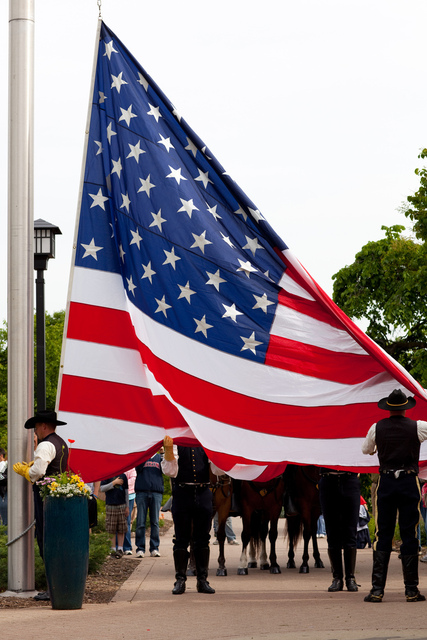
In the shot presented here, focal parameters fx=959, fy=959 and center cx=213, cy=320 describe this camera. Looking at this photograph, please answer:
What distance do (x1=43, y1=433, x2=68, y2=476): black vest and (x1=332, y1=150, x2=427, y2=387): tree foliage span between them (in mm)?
14073

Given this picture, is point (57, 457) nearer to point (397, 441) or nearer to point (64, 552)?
point (64, 552)

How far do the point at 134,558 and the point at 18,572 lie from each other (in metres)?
5.49

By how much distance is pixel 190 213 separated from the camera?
32.7 ft

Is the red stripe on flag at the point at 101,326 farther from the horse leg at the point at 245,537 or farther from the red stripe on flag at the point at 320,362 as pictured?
the horse leg at the point at 245,537

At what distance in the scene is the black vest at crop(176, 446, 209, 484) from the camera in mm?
10227

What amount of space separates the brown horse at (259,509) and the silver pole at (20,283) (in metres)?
3.67

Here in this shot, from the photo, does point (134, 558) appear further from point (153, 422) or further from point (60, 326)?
point (60, 326)

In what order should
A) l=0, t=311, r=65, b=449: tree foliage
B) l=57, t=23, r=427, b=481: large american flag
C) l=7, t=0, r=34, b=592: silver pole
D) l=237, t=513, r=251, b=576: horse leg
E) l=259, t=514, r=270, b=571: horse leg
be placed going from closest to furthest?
l=57, t=23, r=427, b=481: large american flag, l=7, t=0, r=34, b=592: silver pole, l=237, t=513, r=251, b=576: horse leg, l=259, t=514, r=270, b=571: horse leg, l=0, t=311, r=65, b=449: tree foliage

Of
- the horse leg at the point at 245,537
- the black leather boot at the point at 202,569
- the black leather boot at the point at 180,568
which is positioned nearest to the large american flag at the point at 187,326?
the black leather boot at the point at 202,569

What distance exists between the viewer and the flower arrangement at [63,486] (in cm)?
910

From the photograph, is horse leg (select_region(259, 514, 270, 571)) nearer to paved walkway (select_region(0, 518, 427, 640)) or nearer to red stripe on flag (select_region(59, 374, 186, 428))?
paved walkway (select_region(0, 518, 427, 640))

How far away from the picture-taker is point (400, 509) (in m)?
9.34

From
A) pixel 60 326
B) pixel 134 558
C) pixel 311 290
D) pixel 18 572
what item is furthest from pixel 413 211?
pixel 60 326

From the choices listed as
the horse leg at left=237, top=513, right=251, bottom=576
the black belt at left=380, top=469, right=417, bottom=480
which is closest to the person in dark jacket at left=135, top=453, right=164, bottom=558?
the horse leg at left=237, top=513, right=251, bottom=576
